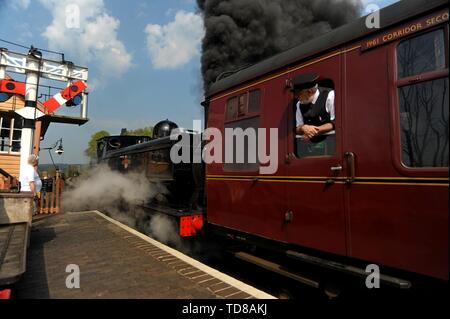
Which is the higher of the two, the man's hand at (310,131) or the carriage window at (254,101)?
the carriage window at (254,101)

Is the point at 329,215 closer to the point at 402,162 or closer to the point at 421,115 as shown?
the point at 402,162

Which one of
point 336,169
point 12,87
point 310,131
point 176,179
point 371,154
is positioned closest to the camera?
point 371,154

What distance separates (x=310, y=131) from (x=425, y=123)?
3.52ft

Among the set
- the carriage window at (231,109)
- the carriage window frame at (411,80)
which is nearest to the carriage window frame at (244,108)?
the carriage window at (231,109)

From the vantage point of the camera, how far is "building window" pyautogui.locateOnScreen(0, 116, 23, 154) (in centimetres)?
1494

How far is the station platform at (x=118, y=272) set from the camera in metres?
3.80

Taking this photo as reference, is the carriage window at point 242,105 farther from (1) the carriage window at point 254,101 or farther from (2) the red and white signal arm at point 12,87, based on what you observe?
(2) the red and white signal arm at point 12,87

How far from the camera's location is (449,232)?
2.38 metres

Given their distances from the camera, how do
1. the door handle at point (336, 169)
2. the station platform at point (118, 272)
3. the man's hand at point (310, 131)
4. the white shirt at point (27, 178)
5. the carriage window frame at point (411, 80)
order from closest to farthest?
the carriage window frame at point (411, 80) → the door handle at point (336, 169) → the man's hand at point (310, 131) → the station platform at point (118, 272) → the white shirt at point (27, 178)

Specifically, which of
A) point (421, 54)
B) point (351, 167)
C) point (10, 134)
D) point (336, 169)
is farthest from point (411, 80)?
point (10, 134)

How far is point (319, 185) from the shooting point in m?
3.35

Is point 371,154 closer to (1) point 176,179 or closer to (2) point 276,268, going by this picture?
(2) point 276,268

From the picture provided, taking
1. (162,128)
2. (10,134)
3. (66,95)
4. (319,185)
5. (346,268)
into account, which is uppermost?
(66,95)

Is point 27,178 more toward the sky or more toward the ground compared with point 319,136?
more toward the ground
